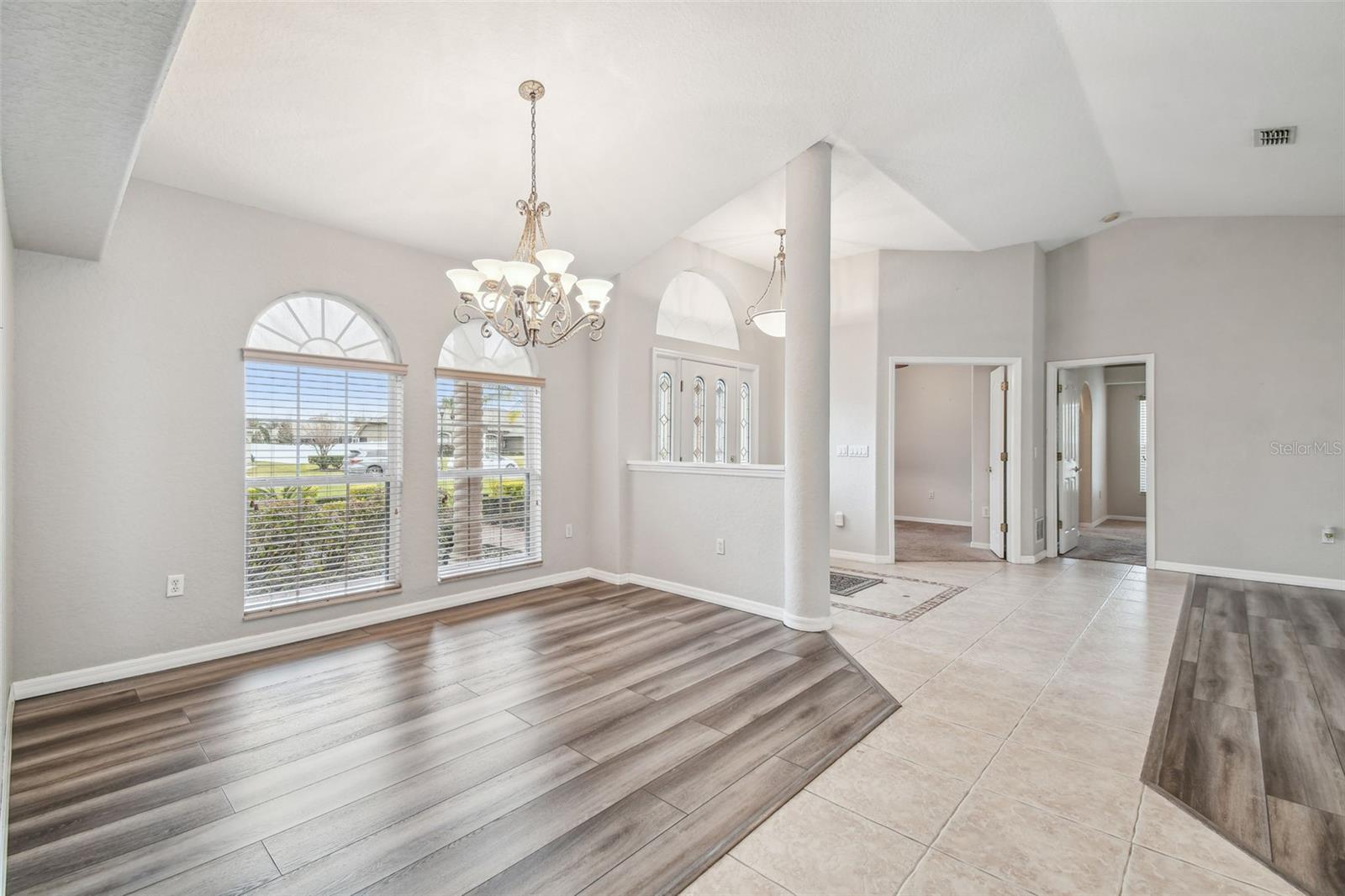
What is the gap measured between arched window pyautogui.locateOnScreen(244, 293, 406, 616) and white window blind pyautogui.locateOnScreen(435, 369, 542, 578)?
374mm

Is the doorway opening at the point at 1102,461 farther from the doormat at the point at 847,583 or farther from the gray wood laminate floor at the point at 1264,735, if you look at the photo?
the doormat at the point at 847,583

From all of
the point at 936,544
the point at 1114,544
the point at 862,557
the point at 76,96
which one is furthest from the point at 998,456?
the point at 76,96

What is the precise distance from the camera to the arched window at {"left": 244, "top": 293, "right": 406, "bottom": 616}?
362cm

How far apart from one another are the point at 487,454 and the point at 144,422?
2.05 metres

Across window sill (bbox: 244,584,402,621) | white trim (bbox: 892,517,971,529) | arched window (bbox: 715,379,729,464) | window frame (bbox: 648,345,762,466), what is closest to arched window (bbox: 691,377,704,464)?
window frame (bbox: 648,345,762,466)

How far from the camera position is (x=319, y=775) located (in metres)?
2.23

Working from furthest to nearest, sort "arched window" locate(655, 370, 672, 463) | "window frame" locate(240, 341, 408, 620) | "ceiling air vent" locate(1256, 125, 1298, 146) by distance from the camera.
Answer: "arched window" locate(655, 370, 672, 463)
"ceiling air vent" locate(1256, 125, 1298, 146)
"window frame" locate(240, 341, 408, 620)


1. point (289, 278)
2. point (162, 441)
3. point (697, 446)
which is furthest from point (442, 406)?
point (697, 446)

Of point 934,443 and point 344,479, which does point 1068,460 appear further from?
point 344,479

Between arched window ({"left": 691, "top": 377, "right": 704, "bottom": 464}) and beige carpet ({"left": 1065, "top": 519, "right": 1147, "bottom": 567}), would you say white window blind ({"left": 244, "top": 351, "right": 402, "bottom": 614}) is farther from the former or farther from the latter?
beige carpet ({"left": 1065, "top": 519, "right": 1147, "bottom": 567})

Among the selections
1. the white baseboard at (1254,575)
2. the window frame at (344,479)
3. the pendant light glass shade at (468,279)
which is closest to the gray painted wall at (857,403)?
the white baseboard at (1254,575)

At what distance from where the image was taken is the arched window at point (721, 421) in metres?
6.51

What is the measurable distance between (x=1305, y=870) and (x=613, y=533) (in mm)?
4254

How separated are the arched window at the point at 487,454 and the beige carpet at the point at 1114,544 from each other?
581 centimetres
